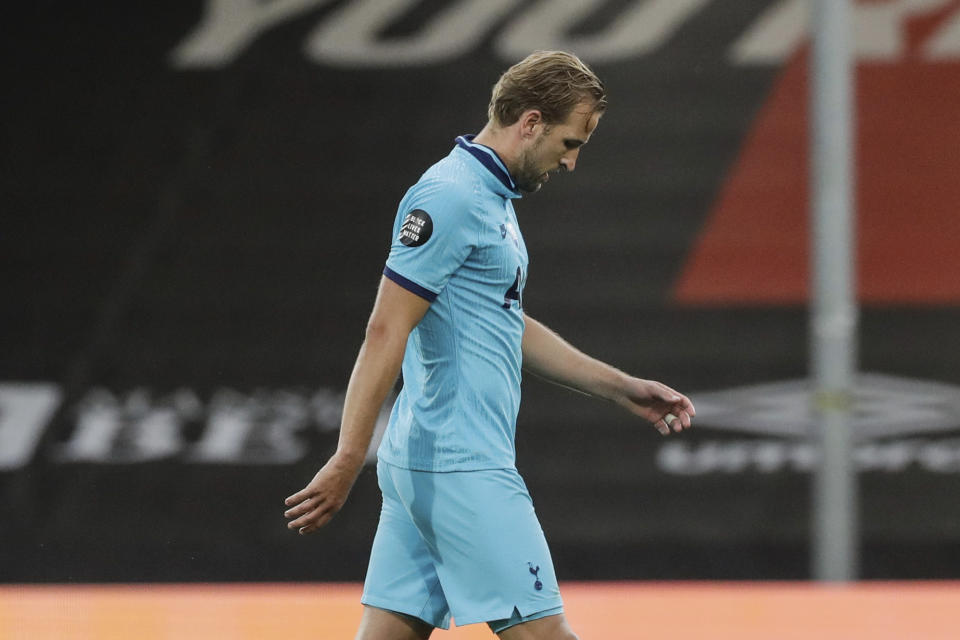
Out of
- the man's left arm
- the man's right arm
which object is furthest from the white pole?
the man's right arm

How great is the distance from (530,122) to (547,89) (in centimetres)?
A: 7

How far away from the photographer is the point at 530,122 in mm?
2391

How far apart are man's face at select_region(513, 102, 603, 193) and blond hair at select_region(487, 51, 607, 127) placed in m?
0.02

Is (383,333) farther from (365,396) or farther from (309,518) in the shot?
A: (309,518)

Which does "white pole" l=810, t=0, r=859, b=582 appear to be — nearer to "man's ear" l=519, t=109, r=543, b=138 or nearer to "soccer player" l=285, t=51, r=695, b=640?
"soccer player" l=285, t=51, r=695, b=640

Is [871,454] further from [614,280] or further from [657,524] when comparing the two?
[614,280]

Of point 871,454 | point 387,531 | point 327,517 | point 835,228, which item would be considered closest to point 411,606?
point 387,531

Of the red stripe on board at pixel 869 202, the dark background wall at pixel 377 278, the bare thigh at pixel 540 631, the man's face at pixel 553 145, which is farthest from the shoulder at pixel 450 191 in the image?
the red stripe on board at pixel 869 202

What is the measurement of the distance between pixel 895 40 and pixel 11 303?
4174 mm

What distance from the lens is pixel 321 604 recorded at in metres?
3.37

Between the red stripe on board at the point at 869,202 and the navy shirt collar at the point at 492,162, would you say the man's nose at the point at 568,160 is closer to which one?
the navy shirt collar at the point at 492,162

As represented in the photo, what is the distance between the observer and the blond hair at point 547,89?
7.79 feet

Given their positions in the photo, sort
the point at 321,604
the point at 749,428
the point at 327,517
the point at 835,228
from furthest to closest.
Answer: the point at 749,428 → the point at 835,228 → the point at 321,604 → the point at 327,517

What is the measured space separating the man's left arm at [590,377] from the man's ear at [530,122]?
44cm
